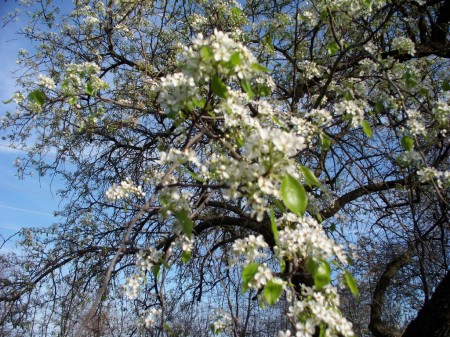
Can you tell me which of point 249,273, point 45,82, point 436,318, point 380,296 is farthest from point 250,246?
point 380,296

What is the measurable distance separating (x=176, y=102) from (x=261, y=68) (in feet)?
1.10

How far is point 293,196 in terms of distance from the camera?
1185 millimetres

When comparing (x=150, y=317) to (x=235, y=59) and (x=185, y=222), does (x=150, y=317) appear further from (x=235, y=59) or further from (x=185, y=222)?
(x=235, y=59)

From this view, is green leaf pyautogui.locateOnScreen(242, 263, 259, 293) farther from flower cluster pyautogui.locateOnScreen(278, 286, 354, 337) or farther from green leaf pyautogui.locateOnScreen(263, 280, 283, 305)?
flower cluster pyautogui.locateOnScreen(278, 286, 354, 337)

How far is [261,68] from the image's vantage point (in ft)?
4.42

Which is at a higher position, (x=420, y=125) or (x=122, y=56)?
(x=122, y=56)

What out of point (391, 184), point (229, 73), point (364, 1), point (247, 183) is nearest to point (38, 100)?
point (229, 73)

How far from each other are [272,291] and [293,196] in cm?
37

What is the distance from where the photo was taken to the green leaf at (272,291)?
1.34 meters

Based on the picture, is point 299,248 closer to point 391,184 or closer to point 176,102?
point 176,102

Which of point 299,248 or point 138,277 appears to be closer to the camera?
point 299,248

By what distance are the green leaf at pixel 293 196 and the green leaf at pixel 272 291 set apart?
0.32 m

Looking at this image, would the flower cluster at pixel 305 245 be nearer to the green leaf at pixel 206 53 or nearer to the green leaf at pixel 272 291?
the green leaf at pixel 272 291

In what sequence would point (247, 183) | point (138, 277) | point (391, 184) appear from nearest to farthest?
1. point (247, 183)
2. point (138, 277)
3. point (391, 184)
